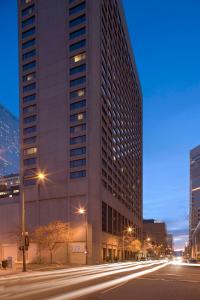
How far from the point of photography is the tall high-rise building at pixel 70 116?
279 ft

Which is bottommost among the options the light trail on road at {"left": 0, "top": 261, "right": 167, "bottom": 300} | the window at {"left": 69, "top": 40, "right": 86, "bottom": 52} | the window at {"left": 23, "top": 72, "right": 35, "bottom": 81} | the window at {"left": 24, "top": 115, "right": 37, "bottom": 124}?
the light trail on road at {"left": 0, "top": 261, "right": 167, "bottom": 300}

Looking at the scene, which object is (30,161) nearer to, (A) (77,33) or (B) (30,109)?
(B) (30,109)

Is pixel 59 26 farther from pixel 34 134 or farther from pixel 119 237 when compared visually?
pixel 119 237

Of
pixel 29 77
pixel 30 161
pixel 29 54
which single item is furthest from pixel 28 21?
pixel 30 161

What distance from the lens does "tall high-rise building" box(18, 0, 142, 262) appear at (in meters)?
85.1

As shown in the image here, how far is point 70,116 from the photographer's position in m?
89.1

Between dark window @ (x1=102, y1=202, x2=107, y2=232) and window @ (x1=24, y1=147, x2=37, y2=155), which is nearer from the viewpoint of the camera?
dark window @ (x1=102, y1=202, x2=107, y2=232)

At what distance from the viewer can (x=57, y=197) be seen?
87688 millimetres

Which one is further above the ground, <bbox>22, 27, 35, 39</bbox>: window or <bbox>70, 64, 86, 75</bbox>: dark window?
<bbox>22, 27, 35, 39</bbox>: window

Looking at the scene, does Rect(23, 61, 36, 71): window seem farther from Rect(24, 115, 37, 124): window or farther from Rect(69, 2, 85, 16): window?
Rect(69, 2, 85, 16): window

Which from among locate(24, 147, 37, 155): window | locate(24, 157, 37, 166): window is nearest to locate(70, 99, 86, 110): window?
locate(24, 147, 37, 155): window

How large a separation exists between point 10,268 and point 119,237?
74155 millimetres

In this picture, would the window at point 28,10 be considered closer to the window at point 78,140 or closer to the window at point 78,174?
the window at point 78,140

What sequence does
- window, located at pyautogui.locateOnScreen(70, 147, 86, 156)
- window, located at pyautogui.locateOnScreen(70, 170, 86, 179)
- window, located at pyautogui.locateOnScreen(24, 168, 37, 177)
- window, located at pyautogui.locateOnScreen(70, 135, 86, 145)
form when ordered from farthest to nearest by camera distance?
window, located at pyautogui.locateOnScreen(24, 168, 37, 177), window, located at pyautogui.locateOnScreen(70, 135, 86, 145), window, located at pyautogui.locateOnScreen(70, 147, 86, 156), window, located at pyautogui.locateOnScreen(70, 170, 86, 179)
